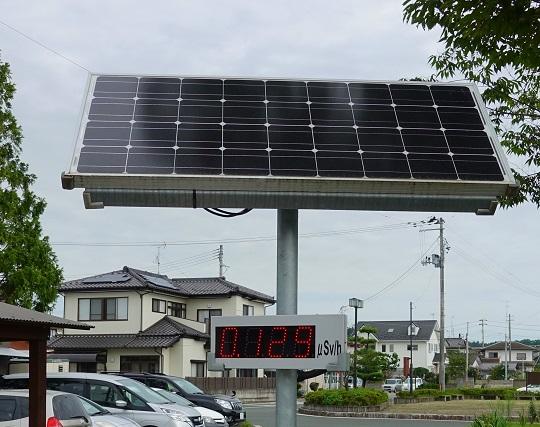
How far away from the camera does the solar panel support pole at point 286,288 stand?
7137mm

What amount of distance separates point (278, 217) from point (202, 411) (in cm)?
1261

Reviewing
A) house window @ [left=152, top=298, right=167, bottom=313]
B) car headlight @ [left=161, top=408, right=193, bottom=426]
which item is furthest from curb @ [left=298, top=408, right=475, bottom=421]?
house window @ [left=152, top=298, right=167, bottom=313]

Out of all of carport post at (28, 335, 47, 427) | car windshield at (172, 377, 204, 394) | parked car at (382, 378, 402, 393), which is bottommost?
parked car at (382, 378, 402, 393)

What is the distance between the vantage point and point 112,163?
6645 millimetres

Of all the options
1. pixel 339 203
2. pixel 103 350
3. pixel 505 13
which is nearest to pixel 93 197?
pixel 339 203

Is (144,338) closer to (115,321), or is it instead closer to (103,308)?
(115,321)

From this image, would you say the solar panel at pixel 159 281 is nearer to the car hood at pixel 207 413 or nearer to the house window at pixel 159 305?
the house window at pixel 159 305

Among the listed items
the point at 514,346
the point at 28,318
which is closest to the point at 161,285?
the point at 28,318

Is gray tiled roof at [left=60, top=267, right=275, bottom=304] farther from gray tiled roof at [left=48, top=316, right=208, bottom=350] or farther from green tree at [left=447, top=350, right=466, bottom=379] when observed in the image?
green tree at [left=447, top=350, right=466, bottom=379]

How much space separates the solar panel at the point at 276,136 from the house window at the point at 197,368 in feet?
137

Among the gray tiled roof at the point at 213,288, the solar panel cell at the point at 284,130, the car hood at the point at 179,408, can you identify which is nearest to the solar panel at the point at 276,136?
the solar panel cell at the point at 284,130

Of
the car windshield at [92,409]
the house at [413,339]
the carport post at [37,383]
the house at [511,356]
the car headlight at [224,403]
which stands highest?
the carport post at [37,383]

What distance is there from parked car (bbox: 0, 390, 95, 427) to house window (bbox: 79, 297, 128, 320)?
35683 mm

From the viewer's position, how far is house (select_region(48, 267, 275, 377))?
46.7 meters
